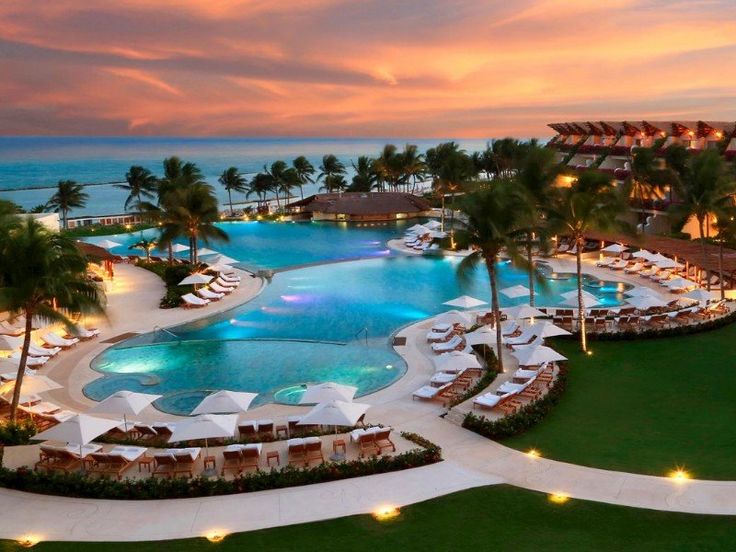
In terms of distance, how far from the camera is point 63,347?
28062 millimetres

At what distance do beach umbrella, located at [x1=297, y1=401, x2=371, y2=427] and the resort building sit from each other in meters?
56.0

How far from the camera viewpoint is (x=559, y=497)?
46.5 feet

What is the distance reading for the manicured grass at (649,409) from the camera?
1609cm

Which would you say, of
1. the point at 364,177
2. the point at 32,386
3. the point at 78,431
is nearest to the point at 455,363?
the point at 78,431

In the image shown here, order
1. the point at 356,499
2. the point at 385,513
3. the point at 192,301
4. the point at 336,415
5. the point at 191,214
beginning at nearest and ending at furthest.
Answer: the point at 385,513, the point at 356,499, the point at 336,415, the point at 192,301, the point at 191,214

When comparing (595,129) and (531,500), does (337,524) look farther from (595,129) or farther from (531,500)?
(595,129)

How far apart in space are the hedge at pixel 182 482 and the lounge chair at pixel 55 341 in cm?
1306

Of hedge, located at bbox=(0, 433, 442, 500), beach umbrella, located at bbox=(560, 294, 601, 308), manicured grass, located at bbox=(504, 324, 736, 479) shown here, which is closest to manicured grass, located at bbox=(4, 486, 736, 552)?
hedge, located at bbox=(0, 433, 442, 500)

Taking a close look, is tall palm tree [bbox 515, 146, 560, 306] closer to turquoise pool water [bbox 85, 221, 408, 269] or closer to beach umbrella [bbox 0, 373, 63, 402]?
beach umbrella [bbox 0, 373, 63, 402]

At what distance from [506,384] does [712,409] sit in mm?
6270

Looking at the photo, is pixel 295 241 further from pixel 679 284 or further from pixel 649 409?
pixel 649 409

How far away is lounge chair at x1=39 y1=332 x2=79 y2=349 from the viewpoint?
91.0 feet

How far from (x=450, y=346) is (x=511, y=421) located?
8.31 metres

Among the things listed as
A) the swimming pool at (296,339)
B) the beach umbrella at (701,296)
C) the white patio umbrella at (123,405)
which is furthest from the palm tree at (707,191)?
the white patio umbrella at (123,405)
